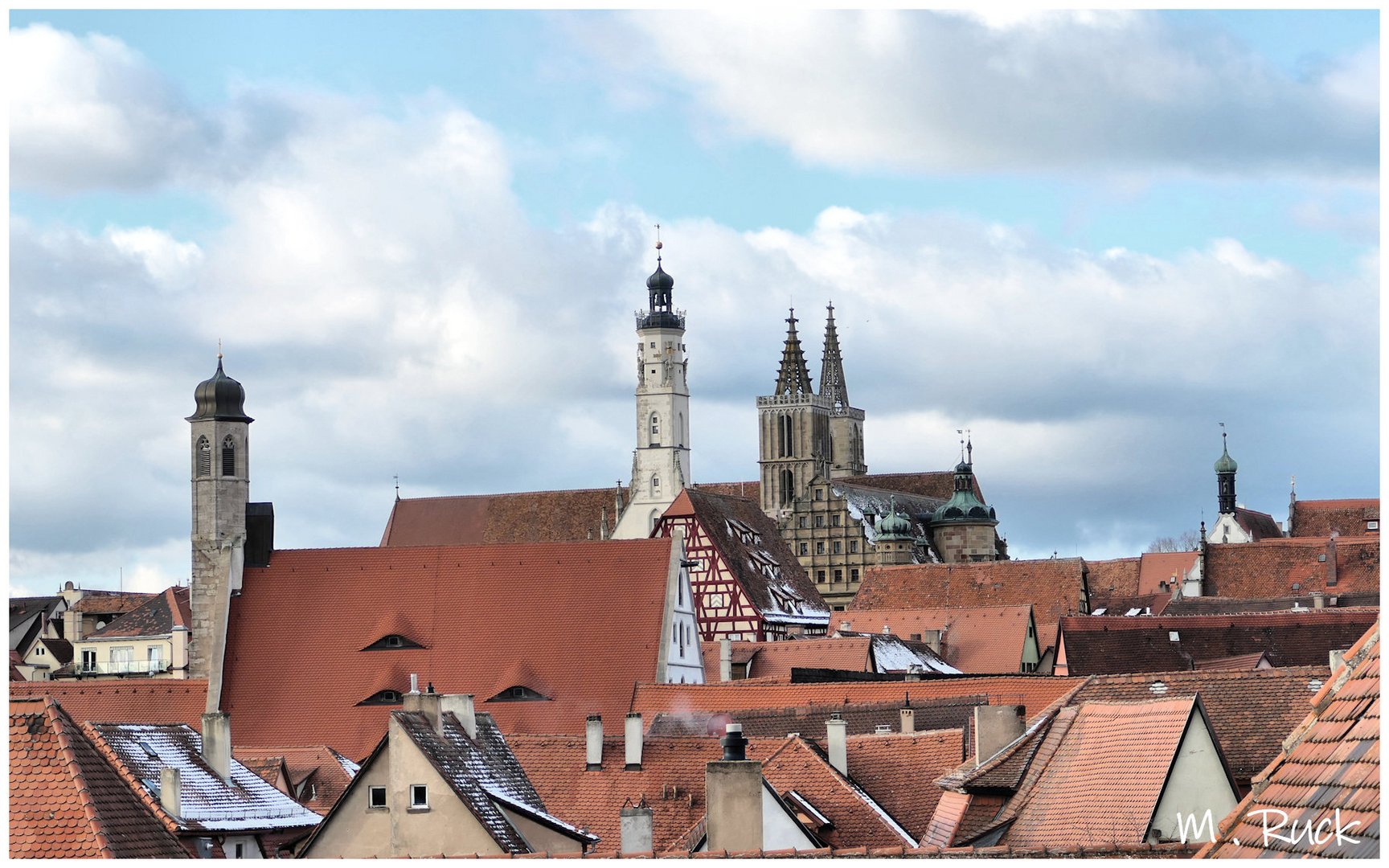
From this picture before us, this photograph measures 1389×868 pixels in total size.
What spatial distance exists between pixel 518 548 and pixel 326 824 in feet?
100

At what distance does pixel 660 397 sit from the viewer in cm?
14188

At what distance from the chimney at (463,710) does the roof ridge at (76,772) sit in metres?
10.2

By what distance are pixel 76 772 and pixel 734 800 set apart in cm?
806

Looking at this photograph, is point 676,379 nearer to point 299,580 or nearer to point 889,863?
point 299,580

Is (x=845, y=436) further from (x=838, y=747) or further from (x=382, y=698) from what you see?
(x=838, y=747)

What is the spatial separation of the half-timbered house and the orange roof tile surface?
5909 centimetres

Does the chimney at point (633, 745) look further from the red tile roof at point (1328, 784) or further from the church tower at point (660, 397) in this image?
the church tower at point (660, 397)

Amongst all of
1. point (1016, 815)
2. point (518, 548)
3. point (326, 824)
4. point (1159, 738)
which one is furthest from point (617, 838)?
point (518, 548)

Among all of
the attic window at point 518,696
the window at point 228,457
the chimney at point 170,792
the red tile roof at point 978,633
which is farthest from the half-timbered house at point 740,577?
the chimney at point 170,792

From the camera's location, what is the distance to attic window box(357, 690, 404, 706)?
51.1 m

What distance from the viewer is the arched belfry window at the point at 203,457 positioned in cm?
5759

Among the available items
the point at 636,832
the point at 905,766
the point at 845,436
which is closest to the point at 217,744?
the point at 636,832

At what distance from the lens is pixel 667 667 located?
5134cm

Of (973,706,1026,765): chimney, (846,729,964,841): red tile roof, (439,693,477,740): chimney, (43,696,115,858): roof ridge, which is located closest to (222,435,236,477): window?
(439,693,477,740): chimney
